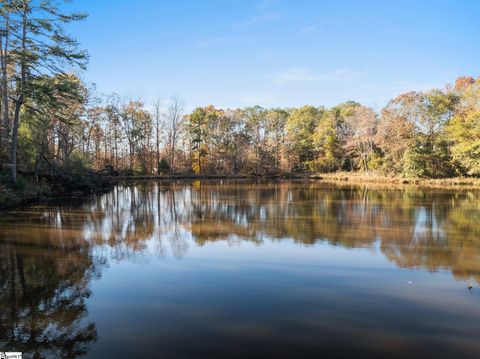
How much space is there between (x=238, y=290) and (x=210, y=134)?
53323mm

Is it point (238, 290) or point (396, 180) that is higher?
point (396, 180)

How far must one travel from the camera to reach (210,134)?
59.1 m

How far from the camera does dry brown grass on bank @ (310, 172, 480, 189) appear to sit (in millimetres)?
35219

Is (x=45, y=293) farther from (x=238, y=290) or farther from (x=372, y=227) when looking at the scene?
(x=372, y=227)

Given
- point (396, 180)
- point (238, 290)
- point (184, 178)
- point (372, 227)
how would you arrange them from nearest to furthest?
point (238, 290), point (372, 227), point (396, 180), point (184, 178)

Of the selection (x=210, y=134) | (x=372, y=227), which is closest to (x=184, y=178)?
(x=210, y=134)

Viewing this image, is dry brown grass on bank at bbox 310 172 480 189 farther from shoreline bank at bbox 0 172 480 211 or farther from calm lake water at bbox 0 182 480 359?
calm lake water at bbox 0 182 480 359

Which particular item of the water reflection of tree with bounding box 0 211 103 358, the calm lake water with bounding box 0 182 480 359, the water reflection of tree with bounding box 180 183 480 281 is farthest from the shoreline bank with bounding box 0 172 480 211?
the water reflection of tree with bounding box 180 183 480 281

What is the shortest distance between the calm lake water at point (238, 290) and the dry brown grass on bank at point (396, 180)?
25349 millimetres

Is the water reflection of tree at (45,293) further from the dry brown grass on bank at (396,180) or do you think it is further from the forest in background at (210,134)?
the dry brown grass on bank at (396,180)

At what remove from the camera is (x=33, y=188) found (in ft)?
66.2

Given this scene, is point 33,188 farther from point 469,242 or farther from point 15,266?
point 469,242

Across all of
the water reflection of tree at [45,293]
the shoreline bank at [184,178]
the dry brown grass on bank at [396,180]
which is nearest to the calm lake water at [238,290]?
the water reflection of tree at [45,293]

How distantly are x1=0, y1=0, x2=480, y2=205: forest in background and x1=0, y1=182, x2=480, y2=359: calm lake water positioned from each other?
30.4 ft
